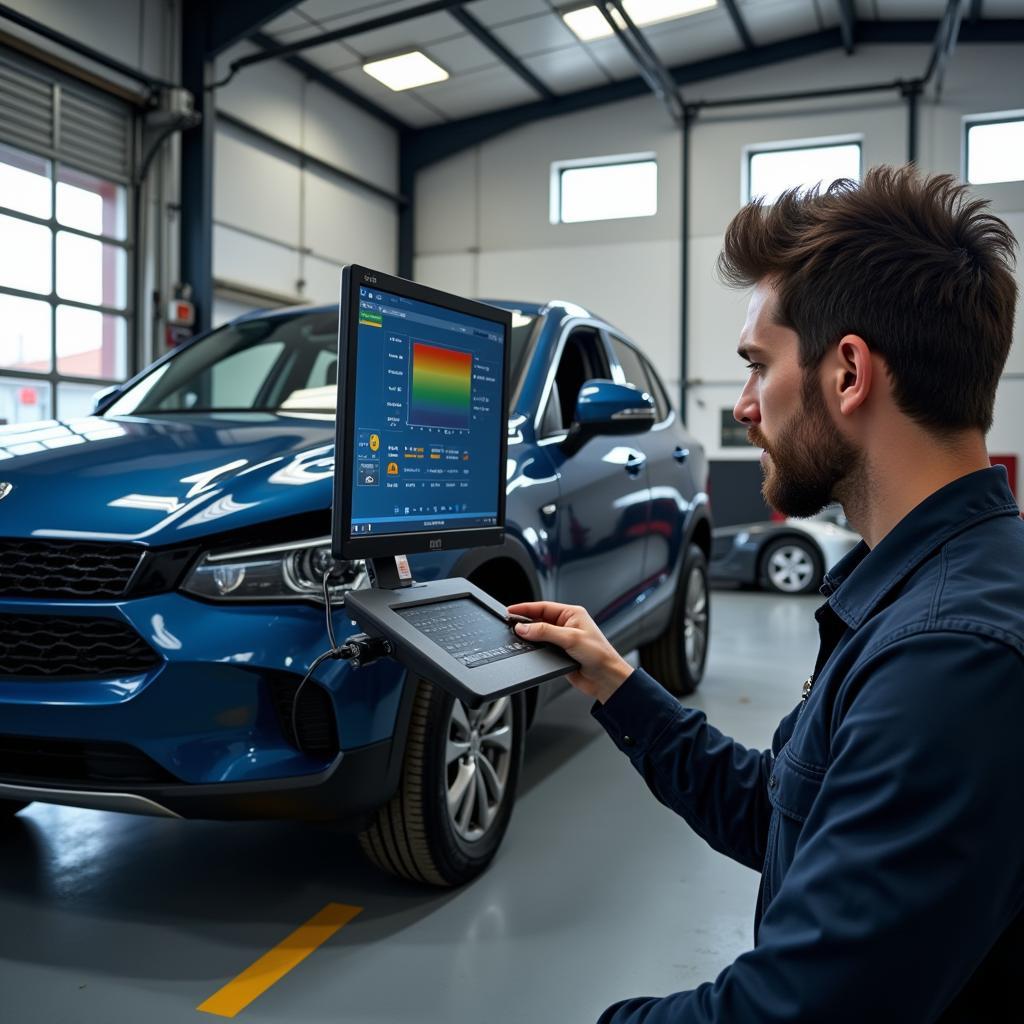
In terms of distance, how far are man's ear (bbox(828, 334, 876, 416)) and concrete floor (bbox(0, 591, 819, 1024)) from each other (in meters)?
1.40

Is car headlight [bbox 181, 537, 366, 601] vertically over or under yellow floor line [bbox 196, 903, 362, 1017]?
over

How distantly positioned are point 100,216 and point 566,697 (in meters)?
6.47

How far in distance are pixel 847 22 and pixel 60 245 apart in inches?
337

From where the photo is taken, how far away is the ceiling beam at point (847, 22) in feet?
36.5

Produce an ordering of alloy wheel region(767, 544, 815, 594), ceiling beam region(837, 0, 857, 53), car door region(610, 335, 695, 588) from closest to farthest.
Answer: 1. car door region(610, 335, 695, 588)
2. alloy wheel region(767, 544, 815, 594)
3. ceiling beam region(837, 0, 857, 53)

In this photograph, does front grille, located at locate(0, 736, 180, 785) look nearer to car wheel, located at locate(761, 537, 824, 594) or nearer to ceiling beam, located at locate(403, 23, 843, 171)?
car wheel, located at locate(761, 537, 824, 594)

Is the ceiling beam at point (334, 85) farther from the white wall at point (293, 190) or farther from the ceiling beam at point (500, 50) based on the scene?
the ceiling beam at point (500, 50)

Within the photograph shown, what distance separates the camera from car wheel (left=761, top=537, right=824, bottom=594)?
29.1 ft

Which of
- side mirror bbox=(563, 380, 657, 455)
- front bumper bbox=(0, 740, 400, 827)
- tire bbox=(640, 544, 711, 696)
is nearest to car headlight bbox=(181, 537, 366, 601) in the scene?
front bumper bbox=(0, 740, 400, 827)

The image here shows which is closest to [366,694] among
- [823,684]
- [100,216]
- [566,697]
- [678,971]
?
[678,971]

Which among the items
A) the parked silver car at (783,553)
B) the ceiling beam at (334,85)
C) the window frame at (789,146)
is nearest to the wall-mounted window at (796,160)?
the window frame at (789,146)

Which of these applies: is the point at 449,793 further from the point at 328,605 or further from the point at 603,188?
the point at 603,188

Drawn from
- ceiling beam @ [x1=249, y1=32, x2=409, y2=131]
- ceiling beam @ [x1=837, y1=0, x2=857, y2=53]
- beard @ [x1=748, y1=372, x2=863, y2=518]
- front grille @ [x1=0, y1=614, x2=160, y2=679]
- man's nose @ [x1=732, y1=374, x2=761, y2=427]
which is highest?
ceiling beam @ [x1=837, y1=0, x2=857, y2=53]

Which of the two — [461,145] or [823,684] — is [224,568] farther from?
[461,145]
